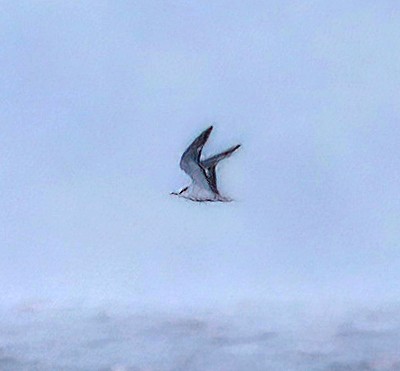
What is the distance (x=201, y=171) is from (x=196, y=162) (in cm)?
10

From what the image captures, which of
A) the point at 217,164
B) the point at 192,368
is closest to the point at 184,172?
the point at 217,164

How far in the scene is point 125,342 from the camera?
1016 centimetres

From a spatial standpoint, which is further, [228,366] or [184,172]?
[228,366]

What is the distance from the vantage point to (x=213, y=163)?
8.06 m

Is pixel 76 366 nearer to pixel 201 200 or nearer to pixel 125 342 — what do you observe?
pixel 125 342

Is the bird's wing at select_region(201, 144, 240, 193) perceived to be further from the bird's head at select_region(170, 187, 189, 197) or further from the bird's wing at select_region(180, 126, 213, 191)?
the bird's head at select_region(170, 187, 189, 197)

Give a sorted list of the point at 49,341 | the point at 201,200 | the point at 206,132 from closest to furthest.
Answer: the point at 206,132 → the point at 201,200 → the point at 49,341

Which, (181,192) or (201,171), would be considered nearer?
(201,171)

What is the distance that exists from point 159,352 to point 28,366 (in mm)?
1284

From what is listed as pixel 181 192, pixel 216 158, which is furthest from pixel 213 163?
pixel 181 192

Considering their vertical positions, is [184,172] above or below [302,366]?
above

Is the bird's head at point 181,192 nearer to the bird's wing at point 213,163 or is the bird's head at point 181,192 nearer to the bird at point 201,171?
the bird at point 201,171

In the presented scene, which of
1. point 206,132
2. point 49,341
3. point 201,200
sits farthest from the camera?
point 49,341

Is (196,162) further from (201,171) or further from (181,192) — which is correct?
(181,192)
